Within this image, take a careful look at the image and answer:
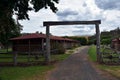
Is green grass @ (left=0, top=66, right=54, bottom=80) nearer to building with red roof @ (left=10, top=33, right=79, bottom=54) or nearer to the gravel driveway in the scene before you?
the gravel driveway

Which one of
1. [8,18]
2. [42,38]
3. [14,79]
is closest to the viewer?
[14,79]

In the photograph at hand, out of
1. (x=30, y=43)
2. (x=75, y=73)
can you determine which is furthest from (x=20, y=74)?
(x=30, y=43)

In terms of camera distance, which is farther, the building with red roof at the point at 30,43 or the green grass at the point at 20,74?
the building with red roof at the point at 30,43

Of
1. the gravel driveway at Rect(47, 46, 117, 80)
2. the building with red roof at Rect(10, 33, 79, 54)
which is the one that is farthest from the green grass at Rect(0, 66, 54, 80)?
the building with red roof at Rect(10, 33, 79, 54)

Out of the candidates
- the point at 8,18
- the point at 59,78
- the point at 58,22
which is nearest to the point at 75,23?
the point at 58,22

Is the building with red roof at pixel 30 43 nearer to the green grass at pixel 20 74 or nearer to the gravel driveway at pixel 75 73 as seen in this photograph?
the gravel driveway at pixel 75 73

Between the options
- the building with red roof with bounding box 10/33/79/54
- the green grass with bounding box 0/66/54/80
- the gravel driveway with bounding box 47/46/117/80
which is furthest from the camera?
the building with red roof with bounding box 10/33/79/54

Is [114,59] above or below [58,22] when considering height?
below

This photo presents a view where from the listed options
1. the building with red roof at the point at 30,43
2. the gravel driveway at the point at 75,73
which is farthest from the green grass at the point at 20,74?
the building with red roof at the point at 30,43

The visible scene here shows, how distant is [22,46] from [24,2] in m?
A: 20.9

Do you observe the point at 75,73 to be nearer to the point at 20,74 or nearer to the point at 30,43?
the point at 20,74

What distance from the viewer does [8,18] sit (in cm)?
3175

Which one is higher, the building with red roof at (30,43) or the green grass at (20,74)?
the building with red roof at (30,43)

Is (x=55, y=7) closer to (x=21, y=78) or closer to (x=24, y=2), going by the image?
(x=24, y=2)
